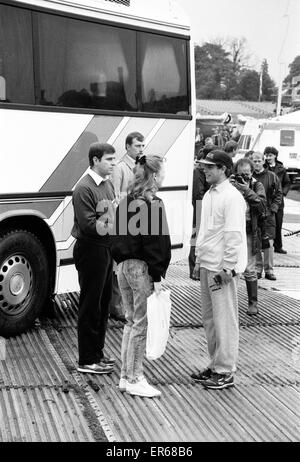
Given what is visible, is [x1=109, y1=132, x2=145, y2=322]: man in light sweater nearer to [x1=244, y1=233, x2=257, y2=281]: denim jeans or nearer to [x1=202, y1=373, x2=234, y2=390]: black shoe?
[x1=244, y1=233, x2=257, y2=281]: denim jeans

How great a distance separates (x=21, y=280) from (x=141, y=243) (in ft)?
7.09

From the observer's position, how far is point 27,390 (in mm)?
5422

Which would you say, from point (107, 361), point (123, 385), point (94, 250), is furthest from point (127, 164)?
point (123, 385)

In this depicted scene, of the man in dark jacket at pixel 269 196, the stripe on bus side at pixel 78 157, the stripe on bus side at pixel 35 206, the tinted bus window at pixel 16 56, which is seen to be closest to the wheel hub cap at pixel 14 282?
the stripe on bus side at pixel 35 206

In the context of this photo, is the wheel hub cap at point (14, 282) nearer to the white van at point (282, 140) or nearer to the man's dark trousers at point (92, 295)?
the man's dark trousers at point (92, 295)

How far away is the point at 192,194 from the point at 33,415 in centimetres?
497

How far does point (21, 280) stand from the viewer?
6863 mm

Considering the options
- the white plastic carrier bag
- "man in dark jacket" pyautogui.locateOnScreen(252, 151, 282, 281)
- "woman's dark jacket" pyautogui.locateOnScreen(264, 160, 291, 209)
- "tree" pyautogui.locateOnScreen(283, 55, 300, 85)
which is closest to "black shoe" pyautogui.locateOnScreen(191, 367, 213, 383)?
the white plastic carrier bag

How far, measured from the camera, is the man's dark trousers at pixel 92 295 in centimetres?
564

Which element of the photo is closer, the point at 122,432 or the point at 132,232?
the point at 122,432

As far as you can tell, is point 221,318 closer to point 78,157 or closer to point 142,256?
point 142,256

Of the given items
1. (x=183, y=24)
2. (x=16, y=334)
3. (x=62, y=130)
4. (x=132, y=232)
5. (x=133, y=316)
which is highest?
(x=183, y=24)
